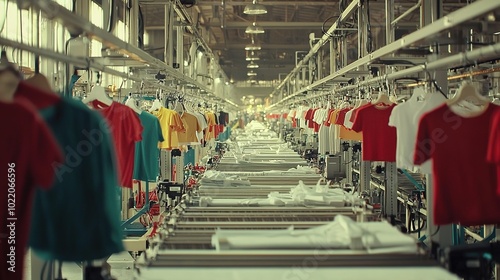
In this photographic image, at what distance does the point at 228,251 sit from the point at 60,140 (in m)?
1.12

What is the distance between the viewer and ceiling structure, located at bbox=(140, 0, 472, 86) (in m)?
13.5

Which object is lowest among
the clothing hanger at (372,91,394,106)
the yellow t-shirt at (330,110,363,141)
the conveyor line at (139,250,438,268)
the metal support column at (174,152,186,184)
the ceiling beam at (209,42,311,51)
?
the conveyor line at (139,250,438,268)

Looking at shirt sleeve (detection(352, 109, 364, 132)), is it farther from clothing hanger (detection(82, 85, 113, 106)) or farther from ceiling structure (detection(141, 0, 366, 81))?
ceiling structure (detection(141, 0, 366, 81))

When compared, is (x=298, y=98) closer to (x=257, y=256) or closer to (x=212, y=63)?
(x=212, y=63)

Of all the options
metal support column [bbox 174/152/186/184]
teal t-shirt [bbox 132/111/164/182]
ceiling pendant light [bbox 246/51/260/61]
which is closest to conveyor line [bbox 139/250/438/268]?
teal t-shirt [bbox 132/111/164/182]

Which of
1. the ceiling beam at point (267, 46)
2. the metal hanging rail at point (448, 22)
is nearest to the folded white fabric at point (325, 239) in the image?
the metal hanging rail at point (448, 22)

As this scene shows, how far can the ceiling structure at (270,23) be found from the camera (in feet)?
44.3

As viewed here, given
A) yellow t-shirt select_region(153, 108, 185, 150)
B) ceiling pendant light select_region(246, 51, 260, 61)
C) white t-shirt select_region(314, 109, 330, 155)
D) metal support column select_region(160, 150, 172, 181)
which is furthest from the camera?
ceiling pendant light select_region(246, 51, 260, 61)

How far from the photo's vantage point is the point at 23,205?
6.63 ft

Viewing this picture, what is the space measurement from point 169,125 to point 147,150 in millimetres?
1010

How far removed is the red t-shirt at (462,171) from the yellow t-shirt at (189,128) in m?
4.55

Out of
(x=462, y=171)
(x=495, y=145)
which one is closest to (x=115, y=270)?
(x=462, y=171)

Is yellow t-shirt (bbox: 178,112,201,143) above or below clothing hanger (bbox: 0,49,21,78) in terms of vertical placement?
below

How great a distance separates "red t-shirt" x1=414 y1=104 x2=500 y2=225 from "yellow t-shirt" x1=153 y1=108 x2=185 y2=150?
3.76 metres
